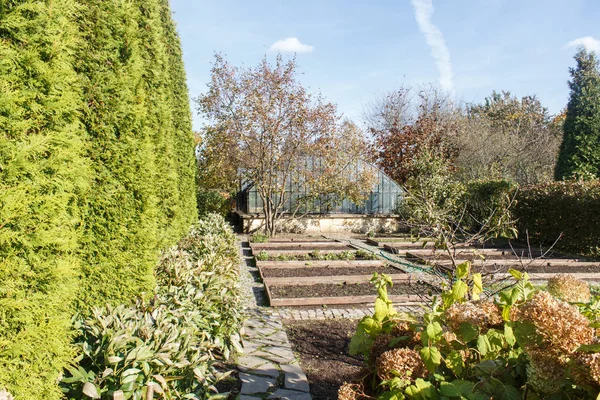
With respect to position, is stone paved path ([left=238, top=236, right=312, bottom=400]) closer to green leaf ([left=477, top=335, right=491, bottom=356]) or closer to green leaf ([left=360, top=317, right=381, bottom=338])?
green leaf ([left=360, top=317, right=381, bottom=338])

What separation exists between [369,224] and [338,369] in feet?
41.2

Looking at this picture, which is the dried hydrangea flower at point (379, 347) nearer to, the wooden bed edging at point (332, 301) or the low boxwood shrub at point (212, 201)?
the wooden bed edging at point (332, 301)

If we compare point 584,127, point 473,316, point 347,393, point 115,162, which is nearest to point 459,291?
point 473,316

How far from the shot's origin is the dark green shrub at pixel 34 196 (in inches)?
84.8

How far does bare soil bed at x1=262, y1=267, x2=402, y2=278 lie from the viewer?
8.08 metres

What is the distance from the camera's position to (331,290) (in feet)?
22.1

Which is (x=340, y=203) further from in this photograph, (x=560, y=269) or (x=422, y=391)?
(x=422, y=391)

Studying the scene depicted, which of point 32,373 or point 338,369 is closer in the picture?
point 32,373

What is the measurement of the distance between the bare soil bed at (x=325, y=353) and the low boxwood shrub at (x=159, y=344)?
731 millimetres

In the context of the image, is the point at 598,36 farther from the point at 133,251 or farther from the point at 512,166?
the point at 133,251

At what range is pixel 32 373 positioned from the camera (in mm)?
2244

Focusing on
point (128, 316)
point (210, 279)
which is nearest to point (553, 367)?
point (128, 316)

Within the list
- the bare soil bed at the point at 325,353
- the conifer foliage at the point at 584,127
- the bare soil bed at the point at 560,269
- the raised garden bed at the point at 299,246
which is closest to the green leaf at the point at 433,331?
the bare soil bed at the point at 325,353

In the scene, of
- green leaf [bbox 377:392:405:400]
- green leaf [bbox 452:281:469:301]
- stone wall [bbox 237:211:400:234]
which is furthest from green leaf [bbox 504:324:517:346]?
stone wall [bbox 237:211:400:234]
